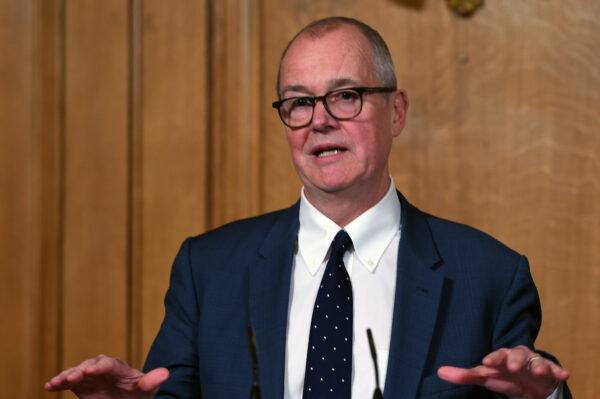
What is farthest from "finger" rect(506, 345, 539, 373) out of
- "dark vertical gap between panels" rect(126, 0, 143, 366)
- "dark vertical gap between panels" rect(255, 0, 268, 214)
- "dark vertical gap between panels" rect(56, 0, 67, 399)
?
"dark vertical gap between panels" rect(56, 0, 67, 399)

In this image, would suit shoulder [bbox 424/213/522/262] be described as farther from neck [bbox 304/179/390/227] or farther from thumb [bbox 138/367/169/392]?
thumb [bbox 138/367/169/392]

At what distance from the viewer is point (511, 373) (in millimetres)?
1721

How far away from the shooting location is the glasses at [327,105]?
2146 mm

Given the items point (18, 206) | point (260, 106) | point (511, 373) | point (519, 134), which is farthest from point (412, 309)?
point (18, 206)

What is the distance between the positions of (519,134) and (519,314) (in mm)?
716

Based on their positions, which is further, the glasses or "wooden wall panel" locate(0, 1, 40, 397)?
"wooden wall panel" locate(0, 1, 40, 397)

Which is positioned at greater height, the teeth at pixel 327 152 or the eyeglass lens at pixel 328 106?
the eyeglass lens at pixel 328 106

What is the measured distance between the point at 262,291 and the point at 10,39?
1231 millimetres

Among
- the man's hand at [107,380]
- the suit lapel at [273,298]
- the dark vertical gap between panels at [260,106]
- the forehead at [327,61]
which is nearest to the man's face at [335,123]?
the forehead at [327,61]

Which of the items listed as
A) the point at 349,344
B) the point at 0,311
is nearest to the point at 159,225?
the point at 0,311

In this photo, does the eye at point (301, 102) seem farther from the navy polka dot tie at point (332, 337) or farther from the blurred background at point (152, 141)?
the blurred background at point (152, 141)

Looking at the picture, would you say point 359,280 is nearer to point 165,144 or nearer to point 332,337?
point 332,337

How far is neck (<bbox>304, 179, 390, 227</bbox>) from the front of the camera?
2.20 meters

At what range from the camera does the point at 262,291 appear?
84.4 inches
